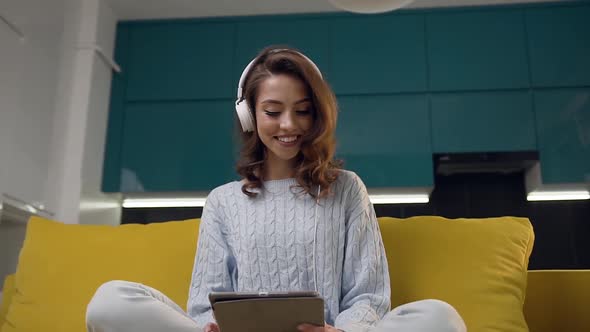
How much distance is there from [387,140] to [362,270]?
6.92 ft

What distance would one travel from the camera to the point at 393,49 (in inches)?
145

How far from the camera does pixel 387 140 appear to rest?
11.6ft

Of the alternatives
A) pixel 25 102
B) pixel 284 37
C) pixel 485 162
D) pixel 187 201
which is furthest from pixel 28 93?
pixel 485 162

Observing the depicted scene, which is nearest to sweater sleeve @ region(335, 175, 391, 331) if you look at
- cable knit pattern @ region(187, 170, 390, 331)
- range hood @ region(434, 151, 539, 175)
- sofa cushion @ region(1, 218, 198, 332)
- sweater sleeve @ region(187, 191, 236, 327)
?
cable knit pattern @ region(187, 170, 390, 331)

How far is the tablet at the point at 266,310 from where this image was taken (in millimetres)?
1082

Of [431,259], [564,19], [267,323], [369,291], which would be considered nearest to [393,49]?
[564,19]

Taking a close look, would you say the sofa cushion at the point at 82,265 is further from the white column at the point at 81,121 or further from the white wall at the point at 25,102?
the white column at the point at 81,121

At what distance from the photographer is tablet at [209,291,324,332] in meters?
1.08

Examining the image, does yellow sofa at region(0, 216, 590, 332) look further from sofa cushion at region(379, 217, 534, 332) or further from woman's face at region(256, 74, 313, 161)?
woman's face at region(256, 74, 313, 161)

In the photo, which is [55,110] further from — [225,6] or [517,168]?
[517,168]

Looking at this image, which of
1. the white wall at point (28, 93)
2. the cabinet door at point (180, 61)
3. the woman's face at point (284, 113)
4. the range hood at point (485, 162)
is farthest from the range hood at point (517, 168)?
the white wall at point (28, 93)

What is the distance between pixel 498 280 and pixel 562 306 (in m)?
0.25

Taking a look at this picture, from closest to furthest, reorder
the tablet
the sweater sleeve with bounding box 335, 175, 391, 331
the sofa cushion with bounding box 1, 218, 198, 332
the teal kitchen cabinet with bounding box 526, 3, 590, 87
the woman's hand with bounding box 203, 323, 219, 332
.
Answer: the tablet → the woman's hand with bounding box 203, 323, 219, 332 → the sweater sleeve with bounding box 335, 175, 391, 331 → the sofa cushion with bounding box 1, 218, 198, 332 → the teal kitchen cabinet with bounding box 526, 3, 590, 87

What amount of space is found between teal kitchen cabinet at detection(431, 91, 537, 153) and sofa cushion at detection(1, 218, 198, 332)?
6.58ft
